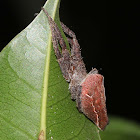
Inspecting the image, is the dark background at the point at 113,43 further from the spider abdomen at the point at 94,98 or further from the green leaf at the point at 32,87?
the green leaf at the point at 32,87

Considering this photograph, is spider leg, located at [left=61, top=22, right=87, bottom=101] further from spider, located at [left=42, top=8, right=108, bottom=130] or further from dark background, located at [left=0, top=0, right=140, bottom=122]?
dark background, located at [left=0, top=0, right=140, bottom=122]

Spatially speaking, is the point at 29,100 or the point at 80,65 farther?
the point at 80,65

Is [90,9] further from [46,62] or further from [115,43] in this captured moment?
[46,62]

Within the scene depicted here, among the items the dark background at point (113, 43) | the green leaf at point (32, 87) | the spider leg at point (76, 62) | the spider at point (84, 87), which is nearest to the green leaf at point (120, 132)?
the spider at point (84, 87)

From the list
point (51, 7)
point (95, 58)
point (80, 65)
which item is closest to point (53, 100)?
point (51, 7)

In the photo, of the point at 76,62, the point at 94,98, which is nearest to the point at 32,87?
the point at 94,98

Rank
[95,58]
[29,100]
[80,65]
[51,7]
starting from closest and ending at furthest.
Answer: [29,100], [51,7], [80,65], [95,58]
